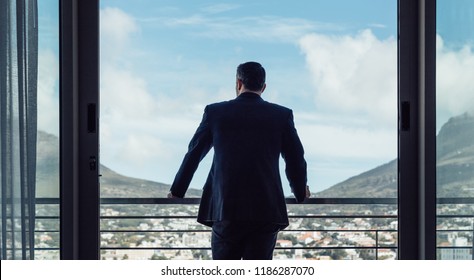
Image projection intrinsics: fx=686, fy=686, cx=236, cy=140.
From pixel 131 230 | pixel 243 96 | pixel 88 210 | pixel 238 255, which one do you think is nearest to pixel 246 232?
pixel 238 255

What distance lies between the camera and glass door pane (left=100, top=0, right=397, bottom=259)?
337 centimetres

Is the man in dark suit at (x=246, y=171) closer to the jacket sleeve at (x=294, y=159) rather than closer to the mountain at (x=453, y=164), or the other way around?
the jacket sleeve at (x=294, y=159)

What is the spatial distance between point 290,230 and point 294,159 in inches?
34.8

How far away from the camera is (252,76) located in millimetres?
2832

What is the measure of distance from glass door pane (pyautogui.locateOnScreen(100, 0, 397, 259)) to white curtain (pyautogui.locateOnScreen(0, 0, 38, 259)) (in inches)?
27.4

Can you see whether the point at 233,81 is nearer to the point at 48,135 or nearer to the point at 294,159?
the point at 294,159

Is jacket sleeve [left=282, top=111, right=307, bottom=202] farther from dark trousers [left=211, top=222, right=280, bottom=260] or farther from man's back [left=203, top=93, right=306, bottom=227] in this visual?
dark trousers [left=211, top=222, right=280, bottom=260]

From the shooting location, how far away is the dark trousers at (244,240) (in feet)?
8.91

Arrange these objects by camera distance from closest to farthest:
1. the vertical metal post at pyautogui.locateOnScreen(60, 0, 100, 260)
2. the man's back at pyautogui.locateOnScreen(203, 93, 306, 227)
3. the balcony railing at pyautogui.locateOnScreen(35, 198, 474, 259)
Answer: the man's back at pyautogui.locateOnScreen(203, 93, 306, 227) → the vertical metal post at pyautogui.locateOnScreen(60, 0, 100, 260) → the balcony railing at pyautogui.locateOnScreen(35, 198, 474, 259)

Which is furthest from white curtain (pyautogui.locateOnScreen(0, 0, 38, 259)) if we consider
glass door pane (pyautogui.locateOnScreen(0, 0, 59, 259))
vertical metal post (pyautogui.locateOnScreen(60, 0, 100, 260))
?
vertical metal post (pyautogui.locateOnScreen(60, 0, 100, 260))

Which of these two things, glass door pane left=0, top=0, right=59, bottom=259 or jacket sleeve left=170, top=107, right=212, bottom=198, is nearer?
glass door pane left=0, top=0, right=59, bottom=259

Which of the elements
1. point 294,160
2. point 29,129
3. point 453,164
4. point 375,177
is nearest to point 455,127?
point 453,164

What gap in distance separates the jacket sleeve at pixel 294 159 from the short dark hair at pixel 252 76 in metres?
0.19

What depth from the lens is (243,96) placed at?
2811 millimetres
